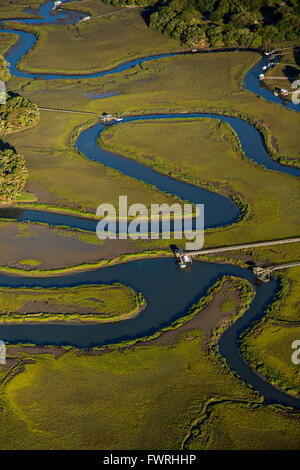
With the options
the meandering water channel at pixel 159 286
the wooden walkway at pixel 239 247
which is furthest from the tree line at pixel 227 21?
the wooden walkway at pixel 239 247

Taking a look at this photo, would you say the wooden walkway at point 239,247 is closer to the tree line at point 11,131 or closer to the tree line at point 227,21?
the tree line at point 11,131

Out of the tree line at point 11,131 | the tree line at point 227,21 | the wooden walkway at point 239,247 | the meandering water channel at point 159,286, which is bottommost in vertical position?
the meandering water channel at point 159,286

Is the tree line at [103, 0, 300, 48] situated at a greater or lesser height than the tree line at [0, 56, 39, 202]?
greater

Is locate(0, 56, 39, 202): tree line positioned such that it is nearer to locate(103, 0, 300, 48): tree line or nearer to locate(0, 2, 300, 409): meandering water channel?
locate(0, 2, 300, 409): meandering water channel

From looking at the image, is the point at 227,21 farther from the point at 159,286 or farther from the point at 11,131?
the point at 159,286

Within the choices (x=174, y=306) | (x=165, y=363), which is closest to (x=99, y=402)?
(x=165, y=363)

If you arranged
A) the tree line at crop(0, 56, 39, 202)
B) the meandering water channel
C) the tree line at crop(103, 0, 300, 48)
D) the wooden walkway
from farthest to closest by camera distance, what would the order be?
the tree line at crop(103, 0, 300, 48), the tree line at crop(0, 56, 39, 202), the wooden walkway, the meandering water channel

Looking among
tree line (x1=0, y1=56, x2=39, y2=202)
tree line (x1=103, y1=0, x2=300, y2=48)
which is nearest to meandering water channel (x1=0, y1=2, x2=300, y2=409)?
tree line (x1=0, y1=56, x2=39, y2=202)

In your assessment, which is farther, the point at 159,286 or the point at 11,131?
the point at 11,131

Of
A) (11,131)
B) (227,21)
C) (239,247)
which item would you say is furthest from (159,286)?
(227,21)

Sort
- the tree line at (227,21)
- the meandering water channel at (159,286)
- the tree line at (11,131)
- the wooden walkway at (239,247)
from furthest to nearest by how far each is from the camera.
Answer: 1. the tree line at (227,21)
2. the tree line at (11,131)
3. the wooden walkway at (239,247)
4. the meandering water channel at (159,286)
